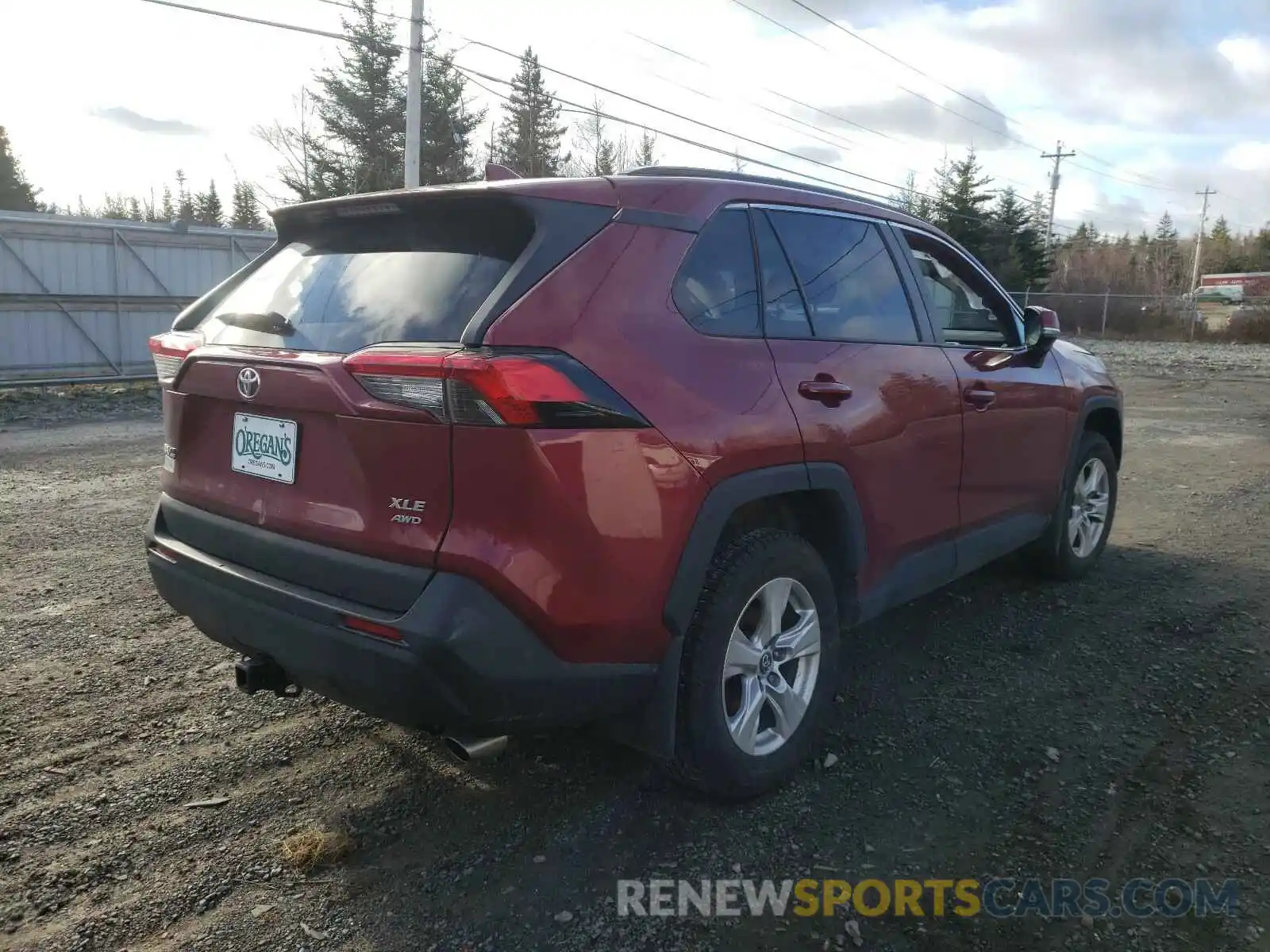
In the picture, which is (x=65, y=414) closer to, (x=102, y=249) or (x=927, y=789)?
(x=102, y=249)

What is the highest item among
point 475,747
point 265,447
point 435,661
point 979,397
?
point 979,397

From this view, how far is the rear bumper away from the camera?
2.23 metres

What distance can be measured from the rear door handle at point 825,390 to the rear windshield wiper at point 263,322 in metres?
1.55

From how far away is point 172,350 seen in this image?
302 centimetres

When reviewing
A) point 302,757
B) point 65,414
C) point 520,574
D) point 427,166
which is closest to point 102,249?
point 65,414

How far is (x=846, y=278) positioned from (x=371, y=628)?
213 centimetres

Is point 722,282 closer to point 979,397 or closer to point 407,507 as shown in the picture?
point 407,507

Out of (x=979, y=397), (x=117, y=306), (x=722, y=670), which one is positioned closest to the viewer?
(x=722, y=670)

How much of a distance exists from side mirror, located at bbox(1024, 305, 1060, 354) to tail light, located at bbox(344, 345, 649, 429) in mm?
2784

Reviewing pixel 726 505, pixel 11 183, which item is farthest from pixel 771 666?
pixel 11 183

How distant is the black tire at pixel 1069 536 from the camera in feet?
16.0

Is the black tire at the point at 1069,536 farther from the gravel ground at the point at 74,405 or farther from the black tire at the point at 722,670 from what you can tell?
the gravel ground at the point at 74,405

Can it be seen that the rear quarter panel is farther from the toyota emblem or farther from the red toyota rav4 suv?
the toyota emblem

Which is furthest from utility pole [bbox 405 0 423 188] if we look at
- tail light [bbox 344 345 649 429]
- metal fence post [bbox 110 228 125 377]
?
tail light [bbox 344 345 649 429]
